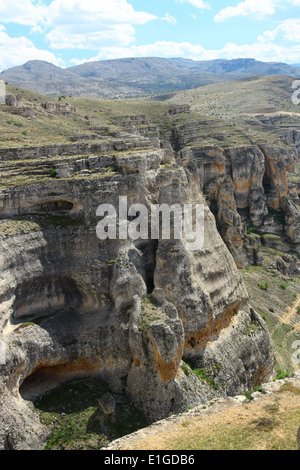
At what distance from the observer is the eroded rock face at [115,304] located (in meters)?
23.9

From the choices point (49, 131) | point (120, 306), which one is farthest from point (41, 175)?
point (49, 131)

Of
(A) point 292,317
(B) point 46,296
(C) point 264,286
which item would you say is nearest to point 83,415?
(B) point 46,296

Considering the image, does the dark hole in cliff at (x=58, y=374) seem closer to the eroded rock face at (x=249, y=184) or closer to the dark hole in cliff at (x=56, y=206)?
the dark hole in cliff at (x=56, y=206)

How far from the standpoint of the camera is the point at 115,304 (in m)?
26.4

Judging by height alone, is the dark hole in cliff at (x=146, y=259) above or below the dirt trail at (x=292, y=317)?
above

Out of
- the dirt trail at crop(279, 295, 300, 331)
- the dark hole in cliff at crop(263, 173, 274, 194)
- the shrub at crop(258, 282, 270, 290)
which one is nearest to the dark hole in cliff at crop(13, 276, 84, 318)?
the dirt trail at crop(279, 295, 300, 331)

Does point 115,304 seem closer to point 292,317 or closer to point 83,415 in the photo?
point 83,415

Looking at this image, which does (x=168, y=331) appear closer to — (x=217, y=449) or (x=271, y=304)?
(x=217, y=449)

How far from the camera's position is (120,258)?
26.9 metres

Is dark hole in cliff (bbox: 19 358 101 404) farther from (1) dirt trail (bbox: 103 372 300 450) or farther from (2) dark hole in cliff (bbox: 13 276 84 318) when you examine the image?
(1) dirt trail (bbox: 103 372 300 450)

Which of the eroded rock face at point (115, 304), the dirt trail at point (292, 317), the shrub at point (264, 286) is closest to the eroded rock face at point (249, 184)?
the shrub at point (264, 286)

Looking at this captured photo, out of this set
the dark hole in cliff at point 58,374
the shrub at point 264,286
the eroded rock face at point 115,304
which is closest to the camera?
the eroded rock face at point 115,304

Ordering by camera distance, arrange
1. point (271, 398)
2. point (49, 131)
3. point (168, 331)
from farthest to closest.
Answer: point (49, 131) → point (168, 331) → point (271, 398)
